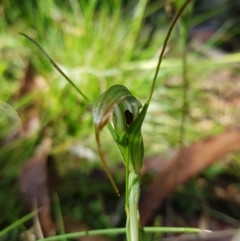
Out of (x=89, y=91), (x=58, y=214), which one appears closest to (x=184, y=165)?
(x=58, y=214)

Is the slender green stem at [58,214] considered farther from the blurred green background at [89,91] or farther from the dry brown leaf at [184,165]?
the dry brown leaf at [184,165]

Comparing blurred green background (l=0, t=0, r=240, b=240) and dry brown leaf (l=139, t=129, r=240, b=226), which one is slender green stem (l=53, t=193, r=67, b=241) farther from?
dry brown leaf (l=139, t=129, r=240, b=226)

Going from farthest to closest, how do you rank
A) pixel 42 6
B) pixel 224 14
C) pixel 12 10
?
pixel 224 14 → pixel 12 10 → pixel 42 6

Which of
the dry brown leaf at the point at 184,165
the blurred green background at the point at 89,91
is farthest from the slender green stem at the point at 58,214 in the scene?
the dry brown leaf at the point at 184,165

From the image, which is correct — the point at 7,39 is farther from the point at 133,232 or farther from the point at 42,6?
the point at 133,232

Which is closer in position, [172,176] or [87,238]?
[87,238]

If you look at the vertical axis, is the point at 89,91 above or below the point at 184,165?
above

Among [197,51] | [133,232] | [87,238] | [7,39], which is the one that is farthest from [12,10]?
[133,232]

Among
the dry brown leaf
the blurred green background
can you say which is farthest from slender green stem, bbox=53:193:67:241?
the dry brown leaf

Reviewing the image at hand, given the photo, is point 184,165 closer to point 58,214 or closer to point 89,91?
point 58,214
